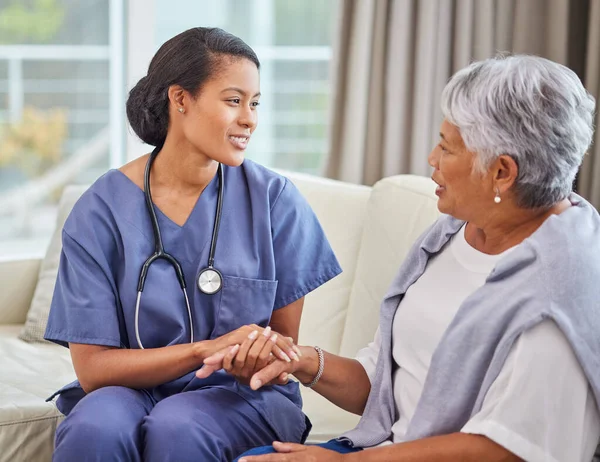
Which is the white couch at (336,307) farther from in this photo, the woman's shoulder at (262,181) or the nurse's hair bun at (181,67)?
the nurse's hair bun at (181,67)

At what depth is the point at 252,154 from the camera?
11.4 feet

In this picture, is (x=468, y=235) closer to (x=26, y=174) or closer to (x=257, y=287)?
(x=257, y=287)

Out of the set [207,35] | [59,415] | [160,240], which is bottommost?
[59,415]

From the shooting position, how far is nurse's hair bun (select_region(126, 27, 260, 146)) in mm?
1779

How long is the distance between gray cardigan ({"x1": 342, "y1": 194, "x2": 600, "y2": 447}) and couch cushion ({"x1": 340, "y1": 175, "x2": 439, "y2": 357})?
743 millimetres

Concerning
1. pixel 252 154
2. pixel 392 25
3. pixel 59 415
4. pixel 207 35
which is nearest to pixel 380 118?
pixel 392 25

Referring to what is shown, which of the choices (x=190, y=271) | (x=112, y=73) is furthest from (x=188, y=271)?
(x=112, y=73)

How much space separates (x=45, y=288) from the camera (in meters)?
2.74

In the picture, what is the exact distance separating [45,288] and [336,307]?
0.96m

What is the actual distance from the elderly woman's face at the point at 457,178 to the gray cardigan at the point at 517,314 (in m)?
0.13

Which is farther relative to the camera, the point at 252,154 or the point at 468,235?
the point at 252,154

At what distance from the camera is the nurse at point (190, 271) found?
1.68 meters

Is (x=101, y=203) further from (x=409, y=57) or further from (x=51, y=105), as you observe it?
(x=51, y=105)

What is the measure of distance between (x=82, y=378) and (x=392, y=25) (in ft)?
5.69
